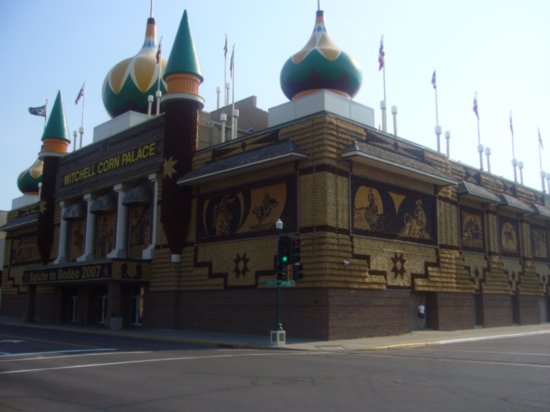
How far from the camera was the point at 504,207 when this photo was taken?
1634 inches

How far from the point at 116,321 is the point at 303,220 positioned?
14.1 metres

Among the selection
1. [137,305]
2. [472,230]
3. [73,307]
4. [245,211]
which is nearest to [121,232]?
[137,305]

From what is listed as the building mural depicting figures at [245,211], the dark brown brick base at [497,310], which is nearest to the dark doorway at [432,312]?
the dark brown brick base at [497,310]

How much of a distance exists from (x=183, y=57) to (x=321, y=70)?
9.34 m

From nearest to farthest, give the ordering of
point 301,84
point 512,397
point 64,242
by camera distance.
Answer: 1. point 512,397
2. point 301,84
3. point 64,242

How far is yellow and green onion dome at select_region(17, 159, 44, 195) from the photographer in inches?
2299

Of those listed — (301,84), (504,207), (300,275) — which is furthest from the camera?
(504,207)

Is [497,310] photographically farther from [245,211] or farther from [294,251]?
[294,251]

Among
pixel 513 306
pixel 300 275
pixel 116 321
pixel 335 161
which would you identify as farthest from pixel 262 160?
pixel 513 306

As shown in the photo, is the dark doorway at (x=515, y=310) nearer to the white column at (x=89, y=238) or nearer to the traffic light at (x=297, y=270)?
the traffic light at (x=297, y=270)

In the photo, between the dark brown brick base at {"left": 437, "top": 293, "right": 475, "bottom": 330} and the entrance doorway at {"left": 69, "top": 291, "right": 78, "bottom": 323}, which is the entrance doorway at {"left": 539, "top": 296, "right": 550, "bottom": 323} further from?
the entrance doorway at {"left": 69, "top": 291, "right": 78, "bottom": 323}

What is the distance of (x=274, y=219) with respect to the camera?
29062mm

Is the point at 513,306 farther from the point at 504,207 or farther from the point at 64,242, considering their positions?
the point at 64,242

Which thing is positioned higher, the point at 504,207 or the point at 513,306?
the point at 504,207
